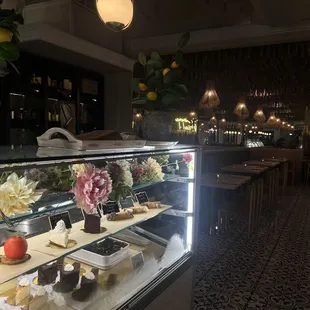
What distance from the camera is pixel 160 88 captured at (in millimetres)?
2359

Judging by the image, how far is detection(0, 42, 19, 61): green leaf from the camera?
1.35 m

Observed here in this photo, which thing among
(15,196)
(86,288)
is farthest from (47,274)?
(15,196)

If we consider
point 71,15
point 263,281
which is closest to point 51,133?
point 263,281

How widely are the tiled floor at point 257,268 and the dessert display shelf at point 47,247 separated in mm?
1299

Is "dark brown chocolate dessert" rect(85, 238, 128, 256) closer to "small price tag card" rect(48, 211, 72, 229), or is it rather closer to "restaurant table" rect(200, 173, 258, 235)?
"small price tag card" rect(48, 211, 72, 229)

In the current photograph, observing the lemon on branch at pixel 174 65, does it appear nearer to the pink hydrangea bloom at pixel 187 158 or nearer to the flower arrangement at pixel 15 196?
the pink hydrangea bloom at pixel 187 158

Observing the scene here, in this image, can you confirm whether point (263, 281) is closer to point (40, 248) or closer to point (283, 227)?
point (283, 227)

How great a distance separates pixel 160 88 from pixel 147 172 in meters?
0.65

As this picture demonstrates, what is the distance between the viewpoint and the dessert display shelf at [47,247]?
4.27 feet

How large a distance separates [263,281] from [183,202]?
1.45 metres

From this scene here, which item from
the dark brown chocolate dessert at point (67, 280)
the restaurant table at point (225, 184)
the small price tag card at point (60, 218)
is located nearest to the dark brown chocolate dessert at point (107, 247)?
the dark brown chocolate dessert at point (67, 280)

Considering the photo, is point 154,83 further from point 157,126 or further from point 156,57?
point 157,126

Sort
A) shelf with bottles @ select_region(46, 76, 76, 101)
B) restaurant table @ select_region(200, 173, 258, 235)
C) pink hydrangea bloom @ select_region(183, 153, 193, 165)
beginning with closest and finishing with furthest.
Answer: pink hydrangea bloom @ select_region(183, 153, 193, 165) → restaurant table @ select_region(200, 173, 258, 235) → shelf with bottles @ select_region(46, 76, 76, 101)

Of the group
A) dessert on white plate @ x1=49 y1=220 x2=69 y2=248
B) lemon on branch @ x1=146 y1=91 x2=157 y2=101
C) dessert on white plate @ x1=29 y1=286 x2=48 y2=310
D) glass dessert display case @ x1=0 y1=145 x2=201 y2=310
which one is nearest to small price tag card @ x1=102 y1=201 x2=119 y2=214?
glass dessert display case @ x1=0 y1=145 x2=201 y2=310
